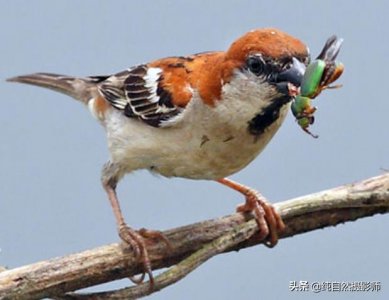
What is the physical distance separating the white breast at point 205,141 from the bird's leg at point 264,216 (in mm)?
306

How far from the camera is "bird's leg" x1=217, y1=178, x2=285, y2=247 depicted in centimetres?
481

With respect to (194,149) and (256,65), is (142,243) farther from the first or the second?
(256,65)

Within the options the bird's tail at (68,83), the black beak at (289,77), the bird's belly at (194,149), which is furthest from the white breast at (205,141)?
the bird's tail at (68,83)

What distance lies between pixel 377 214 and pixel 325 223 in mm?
265

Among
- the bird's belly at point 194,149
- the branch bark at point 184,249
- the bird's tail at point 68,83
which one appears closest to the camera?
the branch bark at point 184,249

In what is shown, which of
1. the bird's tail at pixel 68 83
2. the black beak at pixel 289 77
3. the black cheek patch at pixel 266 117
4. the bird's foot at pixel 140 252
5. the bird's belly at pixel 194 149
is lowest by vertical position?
the bird's foot at pixel 140 252

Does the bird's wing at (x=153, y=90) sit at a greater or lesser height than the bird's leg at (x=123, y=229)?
greater

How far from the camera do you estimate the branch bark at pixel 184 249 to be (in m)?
4.31

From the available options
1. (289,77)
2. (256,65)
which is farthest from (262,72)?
(289,77)

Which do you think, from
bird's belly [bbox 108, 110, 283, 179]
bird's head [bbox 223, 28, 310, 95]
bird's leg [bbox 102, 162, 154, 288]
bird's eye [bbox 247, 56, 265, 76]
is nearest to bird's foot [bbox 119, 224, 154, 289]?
bird's leg [bbox 102, 162, 154, 288]

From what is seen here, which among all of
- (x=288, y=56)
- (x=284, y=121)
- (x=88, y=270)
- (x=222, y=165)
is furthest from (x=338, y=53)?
(x=88, y=270)

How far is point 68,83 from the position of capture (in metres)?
6.15

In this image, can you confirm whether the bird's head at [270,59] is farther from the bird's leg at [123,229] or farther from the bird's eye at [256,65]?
the bird's leg at [123,229]

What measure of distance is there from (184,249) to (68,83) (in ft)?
6.32
